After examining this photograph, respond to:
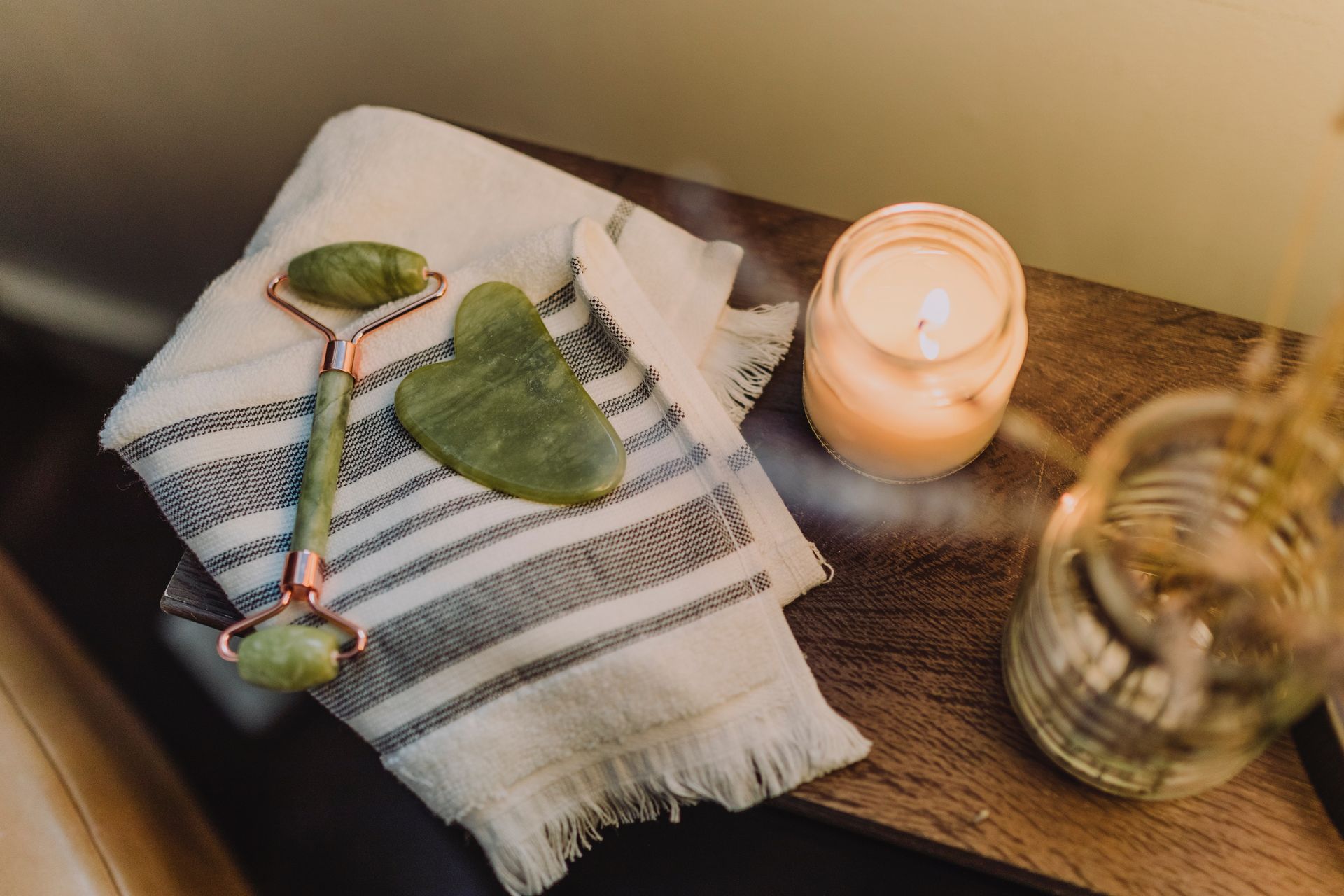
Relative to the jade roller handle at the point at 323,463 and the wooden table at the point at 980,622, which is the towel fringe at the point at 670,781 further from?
the jade roller handle at the point at 323,463

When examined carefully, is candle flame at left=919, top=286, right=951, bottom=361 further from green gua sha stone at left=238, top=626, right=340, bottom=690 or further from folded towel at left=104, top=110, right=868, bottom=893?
green gua sha stone at left=238, top=626, right=340, bottom=690

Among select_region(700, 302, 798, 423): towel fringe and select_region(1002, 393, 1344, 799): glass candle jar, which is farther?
select_region(700, 302, 798, 423): towel fringe

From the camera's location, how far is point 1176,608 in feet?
1.22

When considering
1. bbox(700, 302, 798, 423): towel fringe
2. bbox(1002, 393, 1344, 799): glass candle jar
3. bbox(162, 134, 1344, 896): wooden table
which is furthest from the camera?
bbox(700, 302, 798, 423): towel fringe

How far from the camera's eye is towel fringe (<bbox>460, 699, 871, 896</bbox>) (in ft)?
1.48

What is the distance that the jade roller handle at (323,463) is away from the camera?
48 centimetres

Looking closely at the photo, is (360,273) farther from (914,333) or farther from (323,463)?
(914,333)

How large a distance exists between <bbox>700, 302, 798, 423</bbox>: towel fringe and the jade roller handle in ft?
0.67

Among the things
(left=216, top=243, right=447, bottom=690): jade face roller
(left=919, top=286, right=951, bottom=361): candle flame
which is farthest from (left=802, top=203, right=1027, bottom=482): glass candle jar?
(left=216, top=243, right=447, bottom=690): jade face roller

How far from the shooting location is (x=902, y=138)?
0.69m

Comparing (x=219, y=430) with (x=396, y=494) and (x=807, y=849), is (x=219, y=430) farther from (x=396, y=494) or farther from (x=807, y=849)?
(x=807, y=849)

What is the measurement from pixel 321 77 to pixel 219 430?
1.79 ft

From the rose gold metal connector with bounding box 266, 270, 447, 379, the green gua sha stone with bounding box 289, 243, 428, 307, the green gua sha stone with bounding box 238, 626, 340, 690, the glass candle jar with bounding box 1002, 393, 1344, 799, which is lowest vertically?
the green gua sha stone with bounding box 238, 626, 340, 690

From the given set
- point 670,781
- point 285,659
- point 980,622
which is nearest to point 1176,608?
point 980,622
